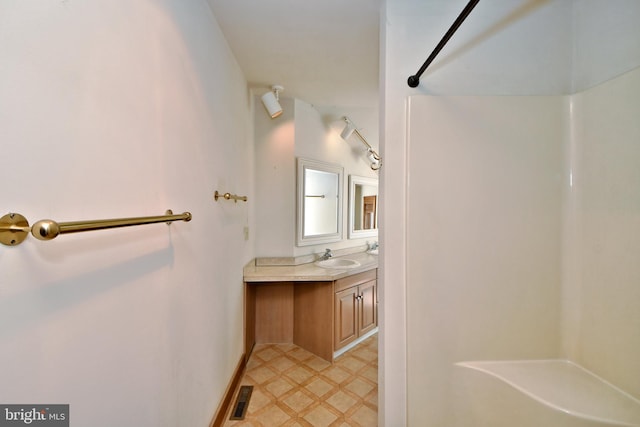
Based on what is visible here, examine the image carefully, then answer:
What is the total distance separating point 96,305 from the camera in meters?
0.61

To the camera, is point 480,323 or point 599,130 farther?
point 480,323

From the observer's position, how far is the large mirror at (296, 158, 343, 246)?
2377mm

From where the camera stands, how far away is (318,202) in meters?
2.59

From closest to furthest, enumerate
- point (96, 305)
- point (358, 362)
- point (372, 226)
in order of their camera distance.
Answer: point (96, 305) < point (358, 362) < point (372, 226)

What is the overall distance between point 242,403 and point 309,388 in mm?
479

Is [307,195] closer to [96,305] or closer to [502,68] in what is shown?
[502,68]

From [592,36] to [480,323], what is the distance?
4.22 feet

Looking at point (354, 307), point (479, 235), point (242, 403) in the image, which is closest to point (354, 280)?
point (354, 307)

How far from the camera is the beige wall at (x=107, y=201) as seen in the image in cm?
46

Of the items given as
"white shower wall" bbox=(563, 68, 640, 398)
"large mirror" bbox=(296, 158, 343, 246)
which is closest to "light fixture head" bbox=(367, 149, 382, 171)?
"large mirror" bbox=(296, 158, 343, 246)

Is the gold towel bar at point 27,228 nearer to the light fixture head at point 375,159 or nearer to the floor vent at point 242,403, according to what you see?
the light fixture head at point 375,159

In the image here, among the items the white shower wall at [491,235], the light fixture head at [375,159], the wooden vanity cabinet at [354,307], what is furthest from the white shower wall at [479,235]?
the wooden vanity cabinet at [354,307]

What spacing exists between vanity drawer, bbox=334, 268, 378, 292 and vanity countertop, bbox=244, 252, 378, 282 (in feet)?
0.19

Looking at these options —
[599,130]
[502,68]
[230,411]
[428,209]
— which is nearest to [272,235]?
[230,411]
